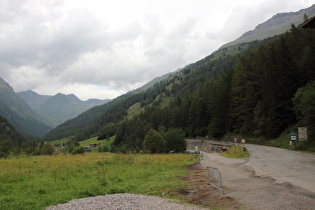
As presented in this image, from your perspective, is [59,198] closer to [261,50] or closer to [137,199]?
[137,199]

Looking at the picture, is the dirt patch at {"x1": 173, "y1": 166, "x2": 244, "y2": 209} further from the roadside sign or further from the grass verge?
the roadside sign

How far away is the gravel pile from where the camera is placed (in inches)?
362

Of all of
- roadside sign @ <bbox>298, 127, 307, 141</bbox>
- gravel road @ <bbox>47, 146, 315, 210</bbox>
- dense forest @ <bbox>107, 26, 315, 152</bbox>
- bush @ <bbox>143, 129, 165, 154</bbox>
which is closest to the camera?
gravel road @ <bbox>47, 146, 315, 210</bbox>

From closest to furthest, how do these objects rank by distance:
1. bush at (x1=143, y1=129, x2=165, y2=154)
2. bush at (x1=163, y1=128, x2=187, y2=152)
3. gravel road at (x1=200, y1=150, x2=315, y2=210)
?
gravel road at (x1=200, y1=150, x2=315, y2=210) < bush at (x1=143, y1=129, x2=165, y2=154) < bush at (x1=163, y1=128, x2=187, y2=152)

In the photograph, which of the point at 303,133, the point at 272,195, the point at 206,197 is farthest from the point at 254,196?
the point at 303,133

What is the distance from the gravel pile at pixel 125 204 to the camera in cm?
920

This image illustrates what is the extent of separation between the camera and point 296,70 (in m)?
41.7

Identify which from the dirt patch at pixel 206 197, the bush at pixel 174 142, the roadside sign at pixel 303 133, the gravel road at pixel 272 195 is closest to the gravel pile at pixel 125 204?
the dirt patch at pixel 206 197

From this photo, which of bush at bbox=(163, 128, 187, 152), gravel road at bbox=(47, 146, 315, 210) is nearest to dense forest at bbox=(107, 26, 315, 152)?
bush at bbox=(163, 128, 187, 152)

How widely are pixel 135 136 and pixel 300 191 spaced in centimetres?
11371

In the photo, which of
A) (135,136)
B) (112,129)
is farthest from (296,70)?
(112,129)

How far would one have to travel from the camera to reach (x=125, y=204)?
9.70 meters

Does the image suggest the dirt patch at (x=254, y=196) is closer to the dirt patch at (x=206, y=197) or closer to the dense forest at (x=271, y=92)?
the dirt patch at (x=206, y=197)

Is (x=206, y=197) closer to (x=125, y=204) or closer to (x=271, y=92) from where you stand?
(x=125, y=204)
